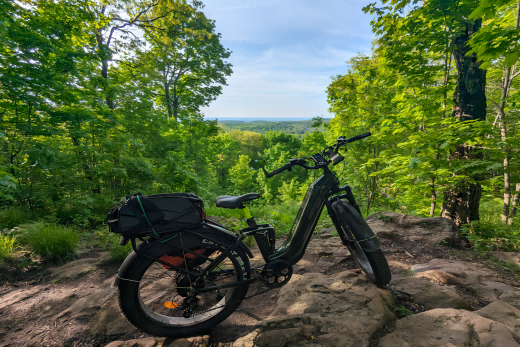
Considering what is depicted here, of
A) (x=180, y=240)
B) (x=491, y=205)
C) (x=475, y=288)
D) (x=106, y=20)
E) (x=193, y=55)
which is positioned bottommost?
(x=491, y=205)

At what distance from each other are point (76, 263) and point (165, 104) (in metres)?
10.1

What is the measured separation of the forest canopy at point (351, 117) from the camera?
3186 millimetres

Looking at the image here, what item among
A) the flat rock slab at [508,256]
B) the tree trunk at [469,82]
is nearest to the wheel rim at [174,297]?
the flat rock slab at [508,256]

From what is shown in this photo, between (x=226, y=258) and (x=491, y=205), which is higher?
(x=226, y=258)

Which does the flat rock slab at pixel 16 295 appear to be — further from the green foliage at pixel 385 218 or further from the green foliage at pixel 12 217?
the green foliage at pixel 385 218

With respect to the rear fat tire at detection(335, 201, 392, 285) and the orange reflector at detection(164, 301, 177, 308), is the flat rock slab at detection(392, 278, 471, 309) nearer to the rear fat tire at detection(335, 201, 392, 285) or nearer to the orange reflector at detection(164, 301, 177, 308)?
the rear fat tire at detection(335, 201, 392, 285)

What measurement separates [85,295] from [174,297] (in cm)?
130

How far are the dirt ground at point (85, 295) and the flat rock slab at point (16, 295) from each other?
0.02 m

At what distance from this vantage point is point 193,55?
11.7 metres

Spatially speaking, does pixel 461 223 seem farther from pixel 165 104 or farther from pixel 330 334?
pixel 165 104

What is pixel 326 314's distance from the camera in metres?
1.74

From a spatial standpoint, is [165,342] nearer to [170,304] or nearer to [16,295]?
[170,304]

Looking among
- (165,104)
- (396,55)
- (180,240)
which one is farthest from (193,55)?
(180,240)

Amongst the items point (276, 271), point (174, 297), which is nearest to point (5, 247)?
point (174, 297)
